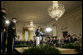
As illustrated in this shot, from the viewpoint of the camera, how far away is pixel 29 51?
213 centimetres

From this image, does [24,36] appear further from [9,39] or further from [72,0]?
[9,39]

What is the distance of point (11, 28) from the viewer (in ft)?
8.58

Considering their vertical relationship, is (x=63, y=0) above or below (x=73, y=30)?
above

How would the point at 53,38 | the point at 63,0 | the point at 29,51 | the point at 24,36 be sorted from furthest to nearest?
the point at 24,36 → the point at 63,0 → the point at 53,38 → the point at 29,51

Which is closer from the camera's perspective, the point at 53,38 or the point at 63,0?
the point at 53,38

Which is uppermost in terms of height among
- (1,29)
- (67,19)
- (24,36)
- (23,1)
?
(23,1)

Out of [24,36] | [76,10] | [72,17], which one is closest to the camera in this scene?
[76,10]

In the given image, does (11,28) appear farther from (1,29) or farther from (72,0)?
(72,0)

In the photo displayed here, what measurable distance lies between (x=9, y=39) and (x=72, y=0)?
4055mm

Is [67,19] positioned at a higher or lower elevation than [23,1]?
lower

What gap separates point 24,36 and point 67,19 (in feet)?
17.4

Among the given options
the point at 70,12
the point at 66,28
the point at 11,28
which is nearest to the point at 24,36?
the point at 66,28

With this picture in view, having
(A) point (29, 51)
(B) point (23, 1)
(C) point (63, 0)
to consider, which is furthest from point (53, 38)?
(A) point (29, 51)

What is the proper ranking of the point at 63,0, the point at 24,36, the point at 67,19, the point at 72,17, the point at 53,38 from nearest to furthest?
the point at 53,38, the point at 63,0, the point at 72,17, the point at 67,19, the point at 24,36
